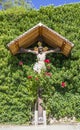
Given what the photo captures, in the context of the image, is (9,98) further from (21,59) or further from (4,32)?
(4,32)

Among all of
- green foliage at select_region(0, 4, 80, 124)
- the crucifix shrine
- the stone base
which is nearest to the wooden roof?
the crucifix shrine

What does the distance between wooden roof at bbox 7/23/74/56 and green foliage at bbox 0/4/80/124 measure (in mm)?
309

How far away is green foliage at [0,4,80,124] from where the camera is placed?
9.66 metres

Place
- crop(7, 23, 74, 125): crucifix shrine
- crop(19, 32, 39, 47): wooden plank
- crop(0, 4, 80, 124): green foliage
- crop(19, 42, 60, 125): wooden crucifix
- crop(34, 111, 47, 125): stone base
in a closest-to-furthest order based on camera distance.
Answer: crop(34, 111, 47, 125): stone base, crop(19, 42, 60, 125): wooden crucifix, crop(7, 23, 74, 125): crucifix shrine, crop(0, 4, 80, 124): green foliage, crop(19, 32, 39, 47): wooden plank

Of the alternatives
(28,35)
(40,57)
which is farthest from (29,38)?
(40,57)

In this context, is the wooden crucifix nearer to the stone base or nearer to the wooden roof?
the stone base

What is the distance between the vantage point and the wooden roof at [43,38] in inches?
378

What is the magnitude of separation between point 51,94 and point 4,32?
2.42m

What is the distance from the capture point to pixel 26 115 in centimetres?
973

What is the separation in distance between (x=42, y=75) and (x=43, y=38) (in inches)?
56.7

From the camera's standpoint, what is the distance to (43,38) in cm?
1034

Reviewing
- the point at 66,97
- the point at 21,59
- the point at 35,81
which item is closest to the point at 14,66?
the point at 21,59

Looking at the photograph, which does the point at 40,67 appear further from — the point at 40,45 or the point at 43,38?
the point at 43,38

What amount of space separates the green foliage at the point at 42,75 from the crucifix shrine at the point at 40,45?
0.21 m
